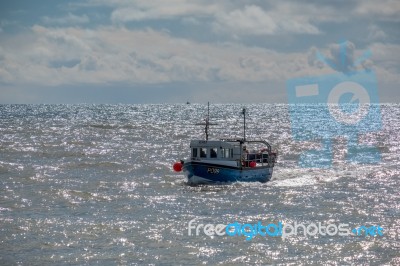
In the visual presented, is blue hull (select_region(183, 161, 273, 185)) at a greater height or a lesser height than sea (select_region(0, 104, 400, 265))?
greater

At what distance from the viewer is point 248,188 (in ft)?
145

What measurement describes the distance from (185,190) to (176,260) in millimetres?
18680

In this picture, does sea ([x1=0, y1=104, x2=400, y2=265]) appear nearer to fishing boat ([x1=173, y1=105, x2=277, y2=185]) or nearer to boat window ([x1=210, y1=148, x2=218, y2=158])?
fishing boat ([x1=173, y1=105, x2=277, y2=185])

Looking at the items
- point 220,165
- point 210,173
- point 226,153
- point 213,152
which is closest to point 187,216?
point 210,173

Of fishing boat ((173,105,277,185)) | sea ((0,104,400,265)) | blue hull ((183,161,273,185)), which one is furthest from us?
fishing boat ((173,105,277,185))

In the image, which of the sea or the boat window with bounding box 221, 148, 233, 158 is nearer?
the sea

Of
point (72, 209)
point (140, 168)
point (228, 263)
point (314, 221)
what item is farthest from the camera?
point (140, 168)

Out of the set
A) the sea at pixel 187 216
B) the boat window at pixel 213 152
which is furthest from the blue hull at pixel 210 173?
the boat window at pixel 213 152

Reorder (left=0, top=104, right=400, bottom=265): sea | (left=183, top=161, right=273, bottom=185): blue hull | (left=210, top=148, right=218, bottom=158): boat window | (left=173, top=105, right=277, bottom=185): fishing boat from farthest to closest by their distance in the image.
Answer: (left=210, top=148, right=218, bottom=158): boat window < (left=173, top=105, right=277, bottom=185): fishing boat < (left=183, top=161, right=273, bottom=185): blue hull < (left=0, top=104, right=400, bottom=265): sea

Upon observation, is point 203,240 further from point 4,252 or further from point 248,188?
point 248,188

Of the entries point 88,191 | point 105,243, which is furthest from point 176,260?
point 88,191

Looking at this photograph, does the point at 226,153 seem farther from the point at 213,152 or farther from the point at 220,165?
the point at 220,165

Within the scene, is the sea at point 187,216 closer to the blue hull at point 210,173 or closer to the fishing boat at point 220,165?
the blue hull at point 210,173

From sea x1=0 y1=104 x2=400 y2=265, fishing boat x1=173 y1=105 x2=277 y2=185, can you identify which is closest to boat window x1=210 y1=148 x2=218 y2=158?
fishing boat x1=173 y1=105 x2=277 y2=185
